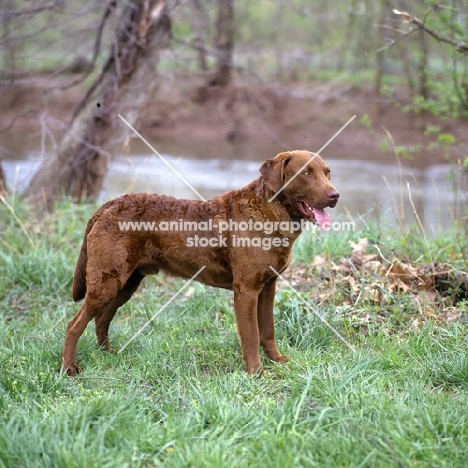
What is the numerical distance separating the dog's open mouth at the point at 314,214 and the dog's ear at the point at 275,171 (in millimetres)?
210

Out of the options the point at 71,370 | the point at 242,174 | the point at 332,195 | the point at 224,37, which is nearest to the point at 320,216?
the point at 332,195

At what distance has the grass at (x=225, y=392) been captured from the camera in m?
3.21

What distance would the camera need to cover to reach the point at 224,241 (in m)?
4.59

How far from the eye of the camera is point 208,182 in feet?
43.5

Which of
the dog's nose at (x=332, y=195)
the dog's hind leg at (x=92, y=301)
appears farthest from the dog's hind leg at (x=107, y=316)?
the dog's nose at (x=332, y=195)

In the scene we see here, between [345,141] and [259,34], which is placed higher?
[259,34]

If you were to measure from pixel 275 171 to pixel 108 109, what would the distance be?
526 cm

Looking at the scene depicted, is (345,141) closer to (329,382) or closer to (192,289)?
(192,289)

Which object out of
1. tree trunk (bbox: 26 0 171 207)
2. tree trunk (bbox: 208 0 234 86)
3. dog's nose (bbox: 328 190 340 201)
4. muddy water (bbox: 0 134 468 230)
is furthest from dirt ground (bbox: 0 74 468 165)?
dog's nose (bbox: 328 190 340 201)

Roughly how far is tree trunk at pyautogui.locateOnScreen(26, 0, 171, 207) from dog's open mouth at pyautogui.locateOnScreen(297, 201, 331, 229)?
16.9 ft

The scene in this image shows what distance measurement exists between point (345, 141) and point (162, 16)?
40.8ft

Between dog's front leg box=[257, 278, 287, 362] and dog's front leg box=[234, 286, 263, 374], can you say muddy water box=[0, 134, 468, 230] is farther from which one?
dog's front leg box=[234, 286, 263, 374]

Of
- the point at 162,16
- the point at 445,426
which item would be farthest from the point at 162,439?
the point at 162,16

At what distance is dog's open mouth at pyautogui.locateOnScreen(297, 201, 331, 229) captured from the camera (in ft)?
14.1
